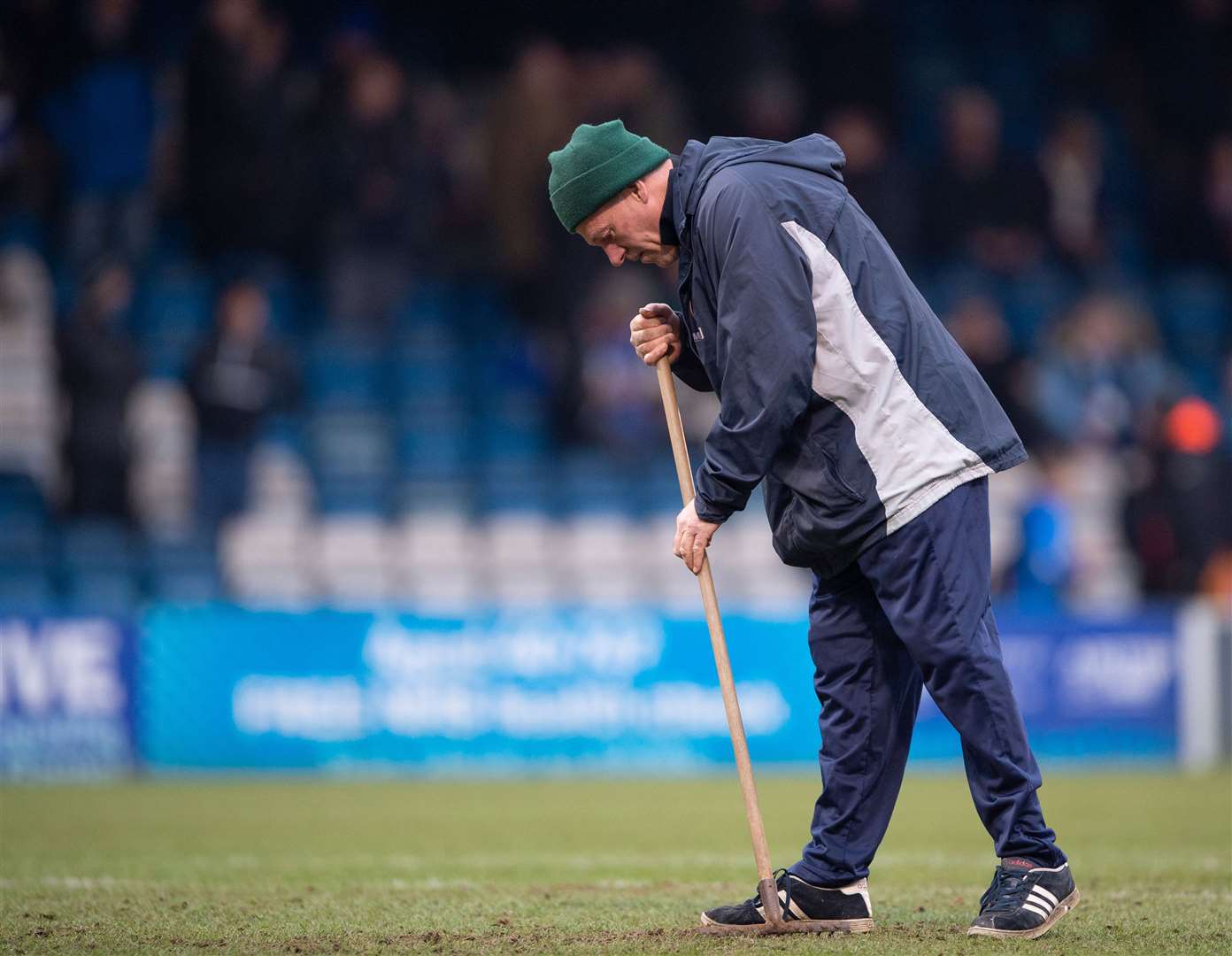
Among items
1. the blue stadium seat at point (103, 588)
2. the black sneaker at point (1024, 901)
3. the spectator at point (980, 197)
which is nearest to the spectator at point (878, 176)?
the spectator at point (980, 197)

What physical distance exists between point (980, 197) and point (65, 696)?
29.4 feet

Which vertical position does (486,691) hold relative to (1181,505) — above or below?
below

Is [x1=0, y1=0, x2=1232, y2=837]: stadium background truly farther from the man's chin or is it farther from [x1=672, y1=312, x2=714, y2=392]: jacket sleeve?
the man's chin

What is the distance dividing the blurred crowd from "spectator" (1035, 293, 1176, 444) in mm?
24

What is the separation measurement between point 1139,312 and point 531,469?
609cm

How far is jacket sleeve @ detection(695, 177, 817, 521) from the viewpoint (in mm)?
4621

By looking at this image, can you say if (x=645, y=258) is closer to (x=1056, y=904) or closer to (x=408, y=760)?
(x=1056, y=904)

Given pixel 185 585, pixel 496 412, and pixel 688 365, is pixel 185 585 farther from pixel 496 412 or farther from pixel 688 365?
pixel 688 365

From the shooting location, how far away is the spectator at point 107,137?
45.9ft

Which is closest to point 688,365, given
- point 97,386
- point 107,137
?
point 97,386

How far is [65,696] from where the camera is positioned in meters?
11.7

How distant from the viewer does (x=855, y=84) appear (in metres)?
15.6

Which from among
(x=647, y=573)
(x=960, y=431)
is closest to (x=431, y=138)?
(x=647, y=573)

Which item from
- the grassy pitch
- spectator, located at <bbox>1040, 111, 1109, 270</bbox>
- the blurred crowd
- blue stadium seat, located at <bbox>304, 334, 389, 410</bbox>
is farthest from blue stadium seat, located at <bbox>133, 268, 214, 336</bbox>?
spectator, located at <bbox>1040, 111, 1109, 270</bbox>
